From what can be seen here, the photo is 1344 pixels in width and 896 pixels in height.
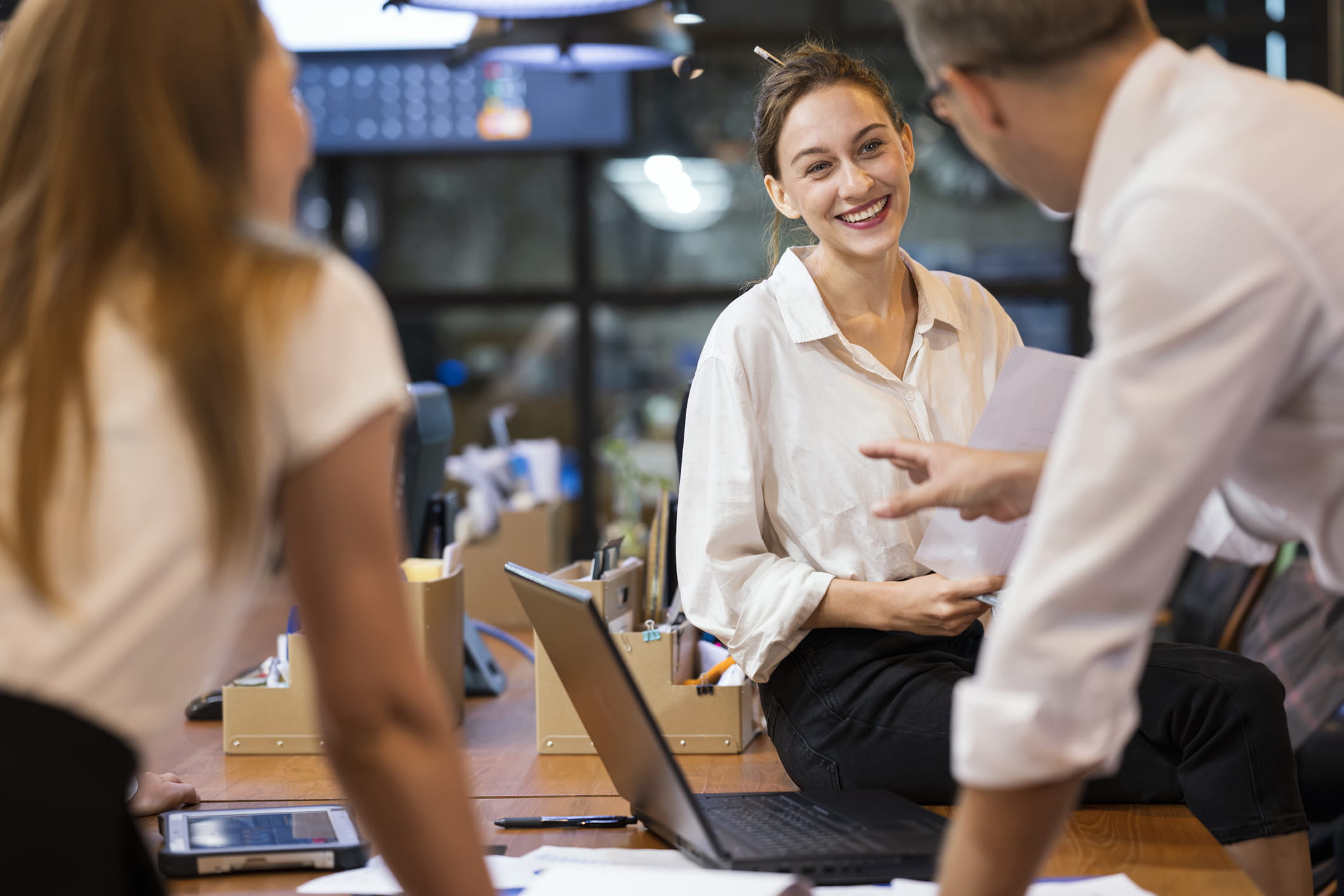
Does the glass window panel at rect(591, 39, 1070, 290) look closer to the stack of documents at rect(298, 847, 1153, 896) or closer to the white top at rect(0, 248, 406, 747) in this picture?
the stack of documents at rect(298, 847, 1153, 896)

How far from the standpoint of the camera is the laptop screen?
108 cm

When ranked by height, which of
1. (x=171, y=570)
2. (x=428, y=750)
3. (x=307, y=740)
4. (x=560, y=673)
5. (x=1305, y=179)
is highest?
(x=1305, y=179)

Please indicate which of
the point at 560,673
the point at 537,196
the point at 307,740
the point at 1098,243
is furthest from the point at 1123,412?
the point at 537,196

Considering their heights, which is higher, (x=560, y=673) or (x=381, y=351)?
(x=381, y=351)

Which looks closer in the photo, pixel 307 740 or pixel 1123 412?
pixel 1123 412

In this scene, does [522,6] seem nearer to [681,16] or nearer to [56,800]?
[681,16]

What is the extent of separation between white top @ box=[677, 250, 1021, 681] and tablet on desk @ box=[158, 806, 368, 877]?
57 centimetres

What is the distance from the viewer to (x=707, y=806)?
130 centimetres

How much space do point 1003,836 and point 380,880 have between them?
581mm

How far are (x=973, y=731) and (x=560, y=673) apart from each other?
2.12 ft

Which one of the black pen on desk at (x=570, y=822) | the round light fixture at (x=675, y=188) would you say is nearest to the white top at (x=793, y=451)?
the black pen on desk at (x=570, y=822)

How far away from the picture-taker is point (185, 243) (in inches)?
28.2

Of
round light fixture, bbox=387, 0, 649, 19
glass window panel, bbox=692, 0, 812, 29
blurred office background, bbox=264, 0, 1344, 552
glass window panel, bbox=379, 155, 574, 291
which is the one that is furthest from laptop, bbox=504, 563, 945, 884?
glass window panel, bbox=692, 0, 812, 29

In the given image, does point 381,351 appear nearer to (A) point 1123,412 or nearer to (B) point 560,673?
(A) point 1123,412
